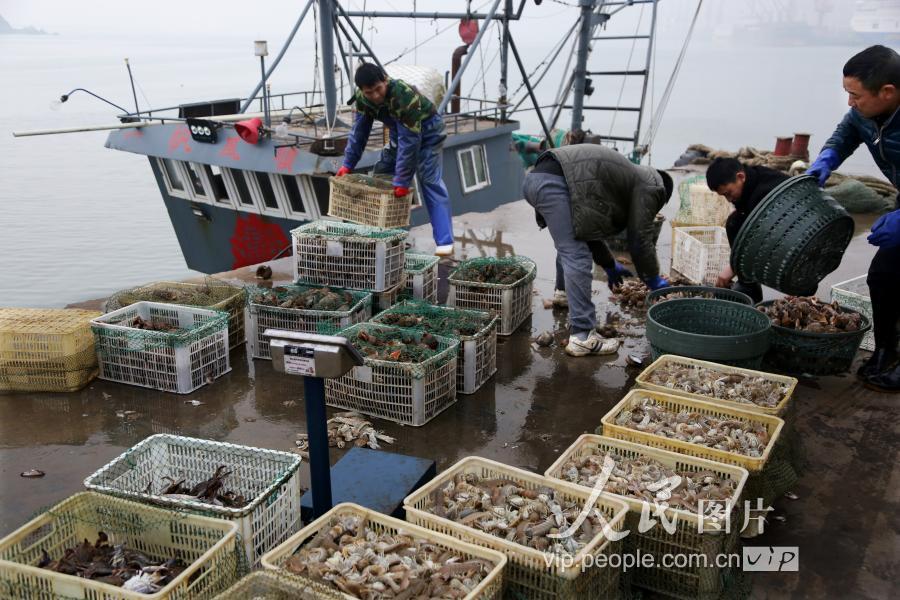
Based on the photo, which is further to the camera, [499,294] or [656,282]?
[499,294]

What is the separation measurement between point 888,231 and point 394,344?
2872 millimetres

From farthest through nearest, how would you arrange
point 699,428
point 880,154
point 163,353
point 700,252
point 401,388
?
point 700,252
point 163,353
point 880,154
point 401,388
point 699,428

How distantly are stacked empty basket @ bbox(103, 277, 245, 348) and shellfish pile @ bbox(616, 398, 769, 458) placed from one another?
2.94m

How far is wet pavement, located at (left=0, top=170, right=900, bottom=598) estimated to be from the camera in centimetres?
324

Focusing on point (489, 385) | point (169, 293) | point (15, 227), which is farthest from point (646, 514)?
point (15, 227)

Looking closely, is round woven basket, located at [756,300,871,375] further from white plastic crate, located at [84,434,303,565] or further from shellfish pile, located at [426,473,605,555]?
white plastic crate, located at [84,434,303,565]

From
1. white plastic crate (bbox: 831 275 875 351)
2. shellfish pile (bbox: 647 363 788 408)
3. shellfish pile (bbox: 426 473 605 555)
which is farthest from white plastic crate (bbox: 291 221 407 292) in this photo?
white plastic crate (bbox: 831 275 875 351)

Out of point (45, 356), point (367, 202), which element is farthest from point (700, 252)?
point (45, 356)

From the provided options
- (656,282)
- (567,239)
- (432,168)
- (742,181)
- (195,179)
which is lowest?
(195,179)

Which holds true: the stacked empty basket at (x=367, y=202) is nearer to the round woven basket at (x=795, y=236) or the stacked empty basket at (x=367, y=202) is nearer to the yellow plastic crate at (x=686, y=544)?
the round woven basket at (x=795, y=236)

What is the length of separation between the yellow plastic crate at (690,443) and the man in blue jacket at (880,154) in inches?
61.1

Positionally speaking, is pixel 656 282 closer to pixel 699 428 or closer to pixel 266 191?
pixel 699 428

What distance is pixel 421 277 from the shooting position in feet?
19.1

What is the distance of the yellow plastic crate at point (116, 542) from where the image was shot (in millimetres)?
2439
